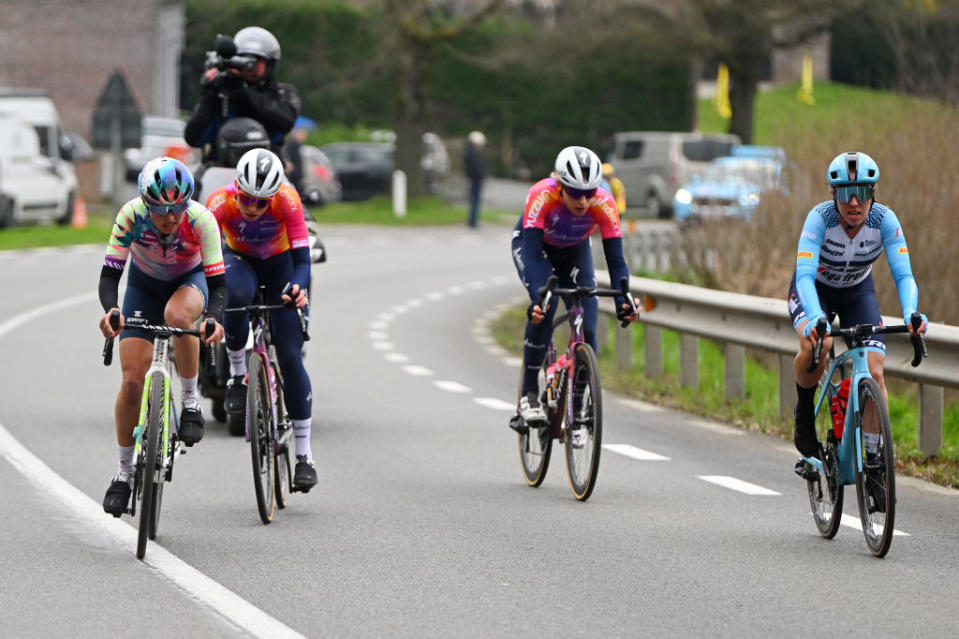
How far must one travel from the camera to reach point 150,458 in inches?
328

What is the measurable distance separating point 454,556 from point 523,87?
52.3 meters

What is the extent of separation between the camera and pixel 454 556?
8570mm

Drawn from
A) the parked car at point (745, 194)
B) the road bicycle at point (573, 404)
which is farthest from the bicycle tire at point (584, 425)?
the parked car at point (745, 194)

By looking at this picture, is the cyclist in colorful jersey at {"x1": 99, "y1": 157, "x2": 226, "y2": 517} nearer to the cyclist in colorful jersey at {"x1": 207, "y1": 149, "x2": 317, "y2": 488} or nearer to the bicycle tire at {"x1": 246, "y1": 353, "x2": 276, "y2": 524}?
the bicycle tire at {"x1": 246, "y1": 353, "x2": 276, "y2": 524}

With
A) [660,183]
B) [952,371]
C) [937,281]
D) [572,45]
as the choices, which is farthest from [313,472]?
[572,45]

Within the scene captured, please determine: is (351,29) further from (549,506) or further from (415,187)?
(549,506)

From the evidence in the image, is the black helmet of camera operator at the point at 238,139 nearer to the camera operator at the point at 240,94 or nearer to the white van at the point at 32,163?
the camera operator at the point at 240,94

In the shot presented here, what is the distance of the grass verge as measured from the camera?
1188cm

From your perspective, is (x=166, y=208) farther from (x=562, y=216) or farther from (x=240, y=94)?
(x=240, y=94)

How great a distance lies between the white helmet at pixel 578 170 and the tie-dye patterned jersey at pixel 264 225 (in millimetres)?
1337

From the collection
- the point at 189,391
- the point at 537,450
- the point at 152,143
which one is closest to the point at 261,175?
the point at 189,391

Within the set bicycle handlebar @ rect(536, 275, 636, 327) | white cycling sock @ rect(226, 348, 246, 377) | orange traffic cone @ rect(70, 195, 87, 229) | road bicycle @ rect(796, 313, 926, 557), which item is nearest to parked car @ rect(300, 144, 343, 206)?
orange traffic cone @ rect(70, 195, 87, 229)

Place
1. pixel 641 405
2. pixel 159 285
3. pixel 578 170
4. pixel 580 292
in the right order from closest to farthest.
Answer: pixel 159 285
pixel 578 170
pixel 580 292
pixel 641 405

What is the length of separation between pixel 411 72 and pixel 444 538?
35.7m
